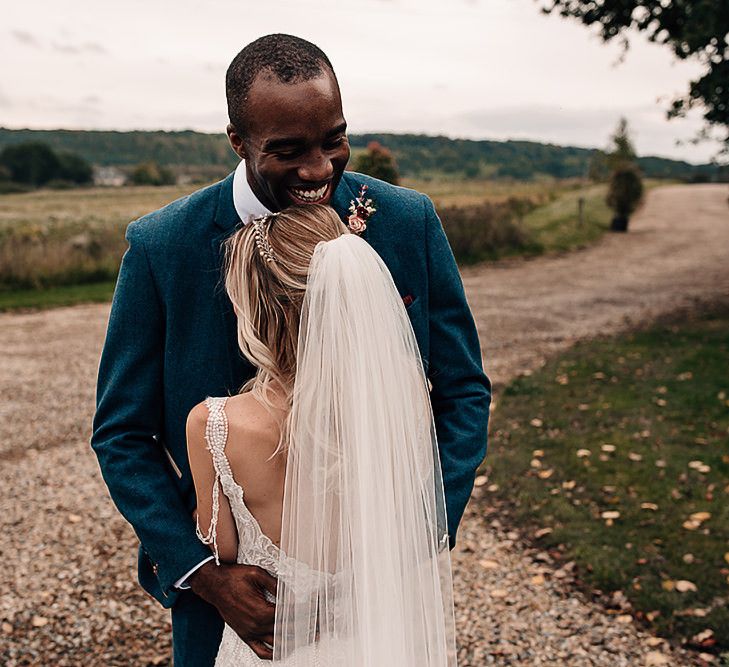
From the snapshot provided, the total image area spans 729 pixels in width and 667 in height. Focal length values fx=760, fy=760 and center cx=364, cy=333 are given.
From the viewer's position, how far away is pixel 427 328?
2238mm

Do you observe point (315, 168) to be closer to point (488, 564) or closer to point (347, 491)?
point (347, 491)

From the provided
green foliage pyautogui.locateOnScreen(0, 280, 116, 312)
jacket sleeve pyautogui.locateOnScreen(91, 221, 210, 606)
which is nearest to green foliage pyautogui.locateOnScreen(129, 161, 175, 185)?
green foliage pyautogui.locateOnScreen(0, 280, 116, 312)

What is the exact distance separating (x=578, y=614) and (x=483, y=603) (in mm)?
621

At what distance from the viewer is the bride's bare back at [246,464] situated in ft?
6.17

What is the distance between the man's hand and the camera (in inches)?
77.2

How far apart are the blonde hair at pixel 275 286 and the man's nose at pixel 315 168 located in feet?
0.26

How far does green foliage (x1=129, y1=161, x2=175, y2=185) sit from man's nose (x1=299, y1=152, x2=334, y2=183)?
6221cm

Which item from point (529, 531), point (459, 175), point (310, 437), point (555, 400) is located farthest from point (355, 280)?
point (459, 175)

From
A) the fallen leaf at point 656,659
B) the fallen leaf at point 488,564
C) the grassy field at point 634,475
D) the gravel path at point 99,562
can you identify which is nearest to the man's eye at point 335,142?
the gravel path at point 99,562

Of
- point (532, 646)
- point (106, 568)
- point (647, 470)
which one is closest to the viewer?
point (532, 646)

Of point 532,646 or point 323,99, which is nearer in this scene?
point 323,99

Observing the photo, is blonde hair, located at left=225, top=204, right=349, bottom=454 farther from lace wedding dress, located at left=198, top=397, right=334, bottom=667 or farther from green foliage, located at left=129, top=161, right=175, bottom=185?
green foliage, located at left=129, top=161, right=175, bottom=185

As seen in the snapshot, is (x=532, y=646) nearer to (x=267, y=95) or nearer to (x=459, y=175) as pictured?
(x=267, y=95)

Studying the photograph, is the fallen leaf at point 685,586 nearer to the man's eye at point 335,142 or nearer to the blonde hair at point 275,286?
the blonde hair at point 275,286
